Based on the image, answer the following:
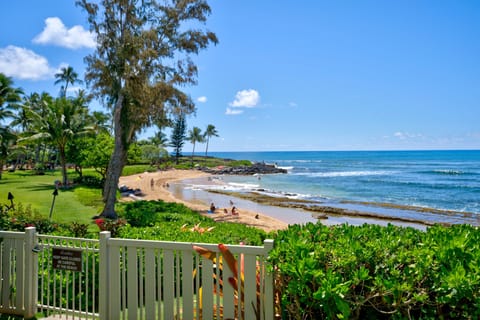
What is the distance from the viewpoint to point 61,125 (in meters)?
28.0

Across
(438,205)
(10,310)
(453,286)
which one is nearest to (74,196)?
(10,310)

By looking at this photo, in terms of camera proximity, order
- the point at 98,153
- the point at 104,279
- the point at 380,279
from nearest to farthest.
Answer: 1. the point at 380,279
2. the point at 104,279
3. the point at 98,153

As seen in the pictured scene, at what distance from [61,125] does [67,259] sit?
2651 centimetres

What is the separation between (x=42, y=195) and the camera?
68.0 feet

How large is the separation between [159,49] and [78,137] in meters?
16.5

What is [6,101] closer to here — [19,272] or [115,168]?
[115,168]

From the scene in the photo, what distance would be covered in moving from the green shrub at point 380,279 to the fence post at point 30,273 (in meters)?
3.26

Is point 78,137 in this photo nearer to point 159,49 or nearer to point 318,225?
point 159,49

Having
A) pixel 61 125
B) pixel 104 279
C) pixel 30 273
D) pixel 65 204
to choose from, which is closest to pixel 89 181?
pixel 61 125

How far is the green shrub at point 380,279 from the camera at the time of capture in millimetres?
2799

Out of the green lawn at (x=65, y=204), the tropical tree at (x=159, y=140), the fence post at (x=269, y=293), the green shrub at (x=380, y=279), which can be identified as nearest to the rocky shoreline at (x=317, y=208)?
the green lawn at (x=65, y=204)

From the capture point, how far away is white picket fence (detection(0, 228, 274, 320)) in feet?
11.9

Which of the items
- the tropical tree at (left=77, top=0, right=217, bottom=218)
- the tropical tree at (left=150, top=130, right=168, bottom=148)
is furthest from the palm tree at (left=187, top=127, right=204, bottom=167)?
the tropical tree at (left=77, top=0, right=217, bottom=218)

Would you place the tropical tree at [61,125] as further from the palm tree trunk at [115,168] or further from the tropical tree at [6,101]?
the palm tree trunk at [115,168]
